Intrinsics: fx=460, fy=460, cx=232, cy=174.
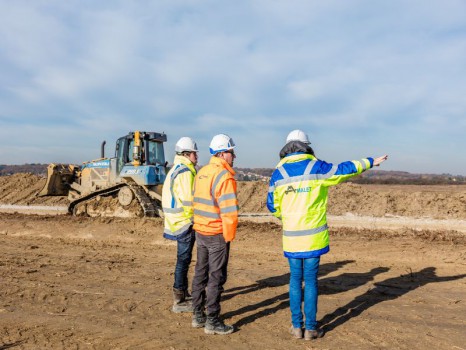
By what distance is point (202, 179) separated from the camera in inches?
209

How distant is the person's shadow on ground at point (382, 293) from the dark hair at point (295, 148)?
6.82 ft

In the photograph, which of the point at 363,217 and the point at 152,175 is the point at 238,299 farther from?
the point at 363,217

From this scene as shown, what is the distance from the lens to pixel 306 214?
4898 mm


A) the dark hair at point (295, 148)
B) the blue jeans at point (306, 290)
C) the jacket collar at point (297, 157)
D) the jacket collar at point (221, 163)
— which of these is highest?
the dark hair at point (295, 148)

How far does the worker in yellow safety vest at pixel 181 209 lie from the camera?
233 inches

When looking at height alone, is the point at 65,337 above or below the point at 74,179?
below

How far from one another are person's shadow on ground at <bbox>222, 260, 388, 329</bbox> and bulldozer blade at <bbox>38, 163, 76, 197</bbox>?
14.0 m

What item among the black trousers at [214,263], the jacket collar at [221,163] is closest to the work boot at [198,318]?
the black trousers at [214,263]

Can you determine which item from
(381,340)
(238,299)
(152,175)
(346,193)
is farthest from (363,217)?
(381,340)

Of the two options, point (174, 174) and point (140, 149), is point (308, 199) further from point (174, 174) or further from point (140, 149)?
point (140, 149)

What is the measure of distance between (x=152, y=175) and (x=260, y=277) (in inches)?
369

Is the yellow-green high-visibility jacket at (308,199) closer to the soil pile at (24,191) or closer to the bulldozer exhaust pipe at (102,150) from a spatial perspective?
the bulldozer exhaust pipe at (102,150)

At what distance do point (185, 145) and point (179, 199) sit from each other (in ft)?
2.47

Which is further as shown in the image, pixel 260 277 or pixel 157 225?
pixel 157 225
